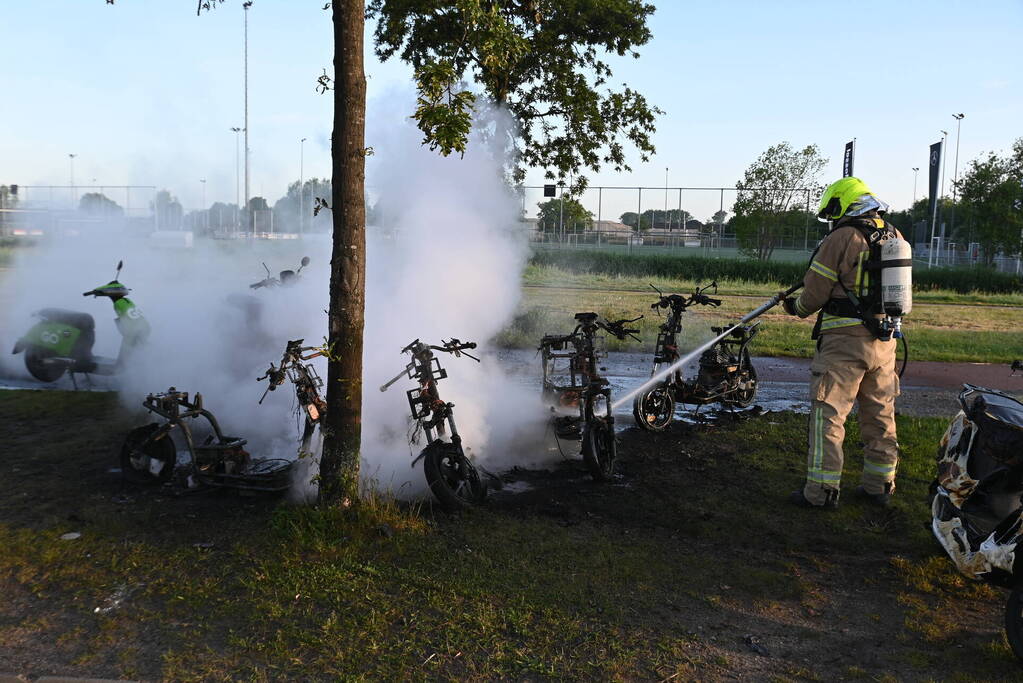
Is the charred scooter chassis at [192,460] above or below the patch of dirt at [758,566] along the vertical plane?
above

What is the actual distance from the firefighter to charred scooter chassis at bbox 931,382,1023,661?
3.38 ft

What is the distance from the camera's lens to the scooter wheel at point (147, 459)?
5645 mm

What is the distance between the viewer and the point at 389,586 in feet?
13.4

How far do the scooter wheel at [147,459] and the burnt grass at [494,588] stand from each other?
0.11 meters

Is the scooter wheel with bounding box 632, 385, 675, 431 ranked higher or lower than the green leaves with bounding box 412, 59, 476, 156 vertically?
lower

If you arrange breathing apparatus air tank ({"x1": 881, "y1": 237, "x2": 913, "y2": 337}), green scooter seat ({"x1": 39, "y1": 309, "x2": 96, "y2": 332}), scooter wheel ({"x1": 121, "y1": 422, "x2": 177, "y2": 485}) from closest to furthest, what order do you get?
1. breathing apparatus air tank ({"x1": 881, "y1": 237, "x2": 913, "y2": 337})
2. scooter wheel ({"x1": 121, "y1": 422, "x2": 177, "y2": 485})
3. green scooter seat ({"x1": 39, "y1": 309, "x2": 96, "y2": 332})

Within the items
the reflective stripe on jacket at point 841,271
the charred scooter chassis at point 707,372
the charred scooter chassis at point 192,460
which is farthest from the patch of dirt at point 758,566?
the charred scooter chassis at point 192,460

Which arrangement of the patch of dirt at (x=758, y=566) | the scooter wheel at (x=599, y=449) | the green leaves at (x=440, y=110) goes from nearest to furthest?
1. the patch of dirt at (x=758, y=566)
2. the green leaves at (x=440, y=110)
3. the scooter wheel at (x=599, y=449)

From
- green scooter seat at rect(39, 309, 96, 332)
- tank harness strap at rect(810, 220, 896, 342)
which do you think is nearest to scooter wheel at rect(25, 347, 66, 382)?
green scooter seat at rect(39, 309, 96, 332)

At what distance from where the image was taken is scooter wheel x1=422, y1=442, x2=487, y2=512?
5.05 m

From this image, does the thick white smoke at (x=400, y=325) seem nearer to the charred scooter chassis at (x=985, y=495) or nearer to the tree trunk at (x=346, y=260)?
the tree trunk at (x=346, y=260)

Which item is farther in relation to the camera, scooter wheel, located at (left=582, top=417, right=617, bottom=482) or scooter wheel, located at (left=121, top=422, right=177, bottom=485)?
scooter wheel, located at (left=582, top=417, right=617, bottom=482)

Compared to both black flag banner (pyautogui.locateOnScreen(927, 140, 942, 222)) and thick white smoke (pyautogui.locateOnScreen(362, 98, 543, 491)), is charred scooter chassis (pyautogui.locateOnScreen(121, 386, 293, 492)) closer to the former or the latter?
thick white smoke (pyautogui.locateOnScreen(362, 98, 543, 491))

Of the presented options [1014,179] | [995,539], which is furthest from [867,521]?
[1014,179]
